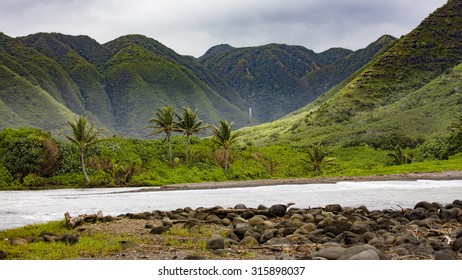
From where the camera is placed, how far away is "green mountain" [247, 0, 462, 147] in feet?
359

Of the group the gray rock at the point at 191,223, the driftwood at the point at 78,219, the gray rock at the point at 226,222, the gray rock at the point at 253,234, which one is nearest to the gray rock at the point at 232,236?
the gray rock at the point at 253,234

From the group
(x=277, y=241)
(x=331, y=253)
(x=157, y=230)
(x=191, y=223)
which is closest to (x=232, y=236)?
(x=277, y=241)

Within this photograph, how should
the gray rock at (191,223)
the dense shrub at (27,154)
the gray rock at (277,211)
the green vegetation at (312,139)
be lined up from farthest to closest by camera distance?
the green vegetation at (312,139) < the dense shrub at (27,154) < the gray rock at (277,211) < the gray rock at (191,223)

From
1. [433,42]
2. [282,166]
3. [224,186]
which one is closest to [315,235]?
[224,186]

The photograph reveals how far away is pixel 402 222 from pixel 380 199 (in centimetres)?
1488

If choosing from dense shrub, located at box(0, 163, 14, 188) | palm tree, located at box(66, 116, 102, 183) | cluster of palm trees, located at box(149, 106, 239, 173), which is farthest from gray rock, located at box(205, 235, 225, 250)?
cluster of palm trees, located at box(149, 106, 239, 173)

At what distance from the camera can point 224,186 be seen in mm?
54625

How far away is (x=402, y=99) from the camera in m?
132

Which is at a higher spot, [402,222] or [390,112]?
[390,112]

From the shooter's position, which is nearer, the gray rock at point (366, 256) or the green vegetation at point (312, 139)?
the gray rock at point (366, 256)

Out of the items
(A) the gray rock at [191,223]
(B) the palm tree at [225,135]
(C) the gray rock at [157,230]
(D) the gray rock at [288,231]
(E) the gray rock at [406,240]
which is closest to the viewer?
(E) the gray rock at [406,240]

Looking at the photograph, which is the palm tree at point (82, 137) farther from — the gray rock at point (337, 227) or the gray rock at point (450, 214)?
the gray rock at point (337, 227)

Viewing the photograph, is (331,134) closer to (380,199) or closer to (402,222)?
(380,199)

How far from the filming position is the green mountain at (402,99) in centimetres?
10956
